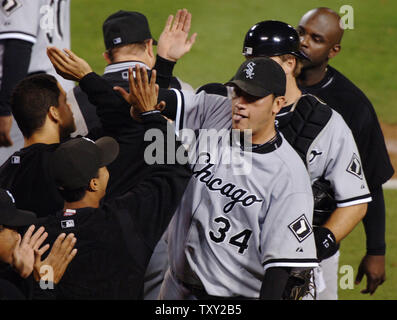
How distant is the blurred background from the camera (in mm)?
9602

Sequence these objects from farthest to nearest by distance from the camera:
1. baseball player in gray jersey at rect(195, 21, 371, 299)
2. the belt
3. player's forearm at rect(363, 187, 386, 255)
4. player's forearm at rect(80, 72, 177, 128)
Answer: player's forearm at rect(363, 187, 386, 255) → baseball player in gray jersey at rect(195, 21, 371, 299) → player's forearm at rect(80, 72, 177, 128) → the belt

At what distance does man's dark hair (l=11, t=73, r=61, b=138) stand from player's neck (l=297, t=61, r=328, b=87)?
152 cm

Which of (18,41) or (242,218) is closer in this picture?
(242,218)

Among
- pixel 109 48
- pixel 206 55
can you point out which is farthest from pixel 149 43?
pixel 206 55

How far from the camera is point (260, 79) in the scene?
311cm

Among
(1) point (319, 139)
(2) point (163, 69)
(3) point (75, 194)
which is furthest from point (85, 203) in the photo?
(1) point (319, 139)

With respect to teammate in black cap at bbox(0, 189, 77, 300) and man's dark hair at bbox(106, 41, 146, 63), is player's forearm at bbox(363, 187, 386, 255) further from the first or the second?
teammate in black cap at bbox(0, 189, 77, 300)

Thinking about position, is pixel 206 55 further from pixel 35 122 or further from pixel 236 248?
pixel 236 248

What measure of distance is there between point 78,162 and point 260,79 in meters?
0.87

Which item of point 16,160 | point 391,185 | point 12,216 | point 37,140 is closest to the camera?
point 12,216

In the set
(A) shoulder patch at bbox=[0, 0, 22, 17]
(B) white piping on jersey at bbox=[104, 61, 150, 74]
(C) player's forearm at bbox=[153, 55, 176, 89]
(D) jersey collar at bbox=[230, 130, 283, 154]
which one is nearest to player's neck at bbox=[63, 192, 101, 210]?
(D) jersey collar at bbox=[230, 130, 283, 154]

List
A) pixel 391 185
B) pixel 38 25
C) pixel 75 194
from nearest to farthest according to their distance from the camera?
pixel 75 194 < pixel 38 25 < pixel 391 185

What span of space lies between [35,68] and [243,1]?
639 cm

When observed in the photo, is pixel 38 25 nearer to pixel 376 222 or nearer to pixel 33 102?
pixel 33 102
